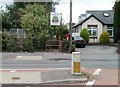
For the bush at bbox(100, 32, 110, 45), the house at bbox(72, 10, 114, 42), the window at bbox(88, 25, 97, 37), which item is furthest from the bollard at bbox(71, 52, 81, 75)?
the window at bbox(88, 25, 97, 37)

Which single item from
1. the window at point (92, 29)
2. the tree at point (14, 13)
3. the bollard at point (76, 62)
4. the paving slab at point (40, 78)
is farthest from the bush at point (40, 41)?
the window at point (92, 29)

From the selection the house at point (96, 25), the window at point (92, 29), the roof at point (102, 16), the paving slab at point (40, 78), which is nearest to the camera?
the paving slab at point (40, 78)

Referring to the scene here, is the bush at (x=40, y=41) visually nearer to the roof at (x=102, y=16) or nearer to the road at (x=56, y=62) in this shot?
the road at (x=56, y=62)

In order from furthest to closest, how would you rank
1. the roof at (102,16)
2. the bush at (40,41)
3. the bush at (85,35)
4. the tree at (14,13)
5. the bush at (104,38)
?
the tree at (14,13)
the roof at (102,16)
the bush at (104,38)
the bush at (85,35)
the bush at (40,41)

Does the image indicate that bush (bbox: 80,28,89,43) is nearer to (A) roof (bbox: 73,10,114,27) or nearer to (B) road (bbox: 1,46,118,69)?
(A) roof (bbox: 73,10,114,27)

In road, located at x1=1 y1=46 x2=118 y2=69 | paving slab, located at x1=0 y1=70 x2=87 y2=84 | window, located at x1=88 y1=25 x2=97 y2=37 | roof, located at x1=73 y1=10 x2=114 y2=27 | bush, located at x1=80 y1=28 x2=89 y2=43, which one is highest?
roof, located at x1=73 y1=10 x2=114 y2=27

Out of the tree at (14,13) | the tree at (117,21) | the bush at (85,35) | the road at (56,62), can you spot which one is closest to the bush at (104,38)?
the tree at (117,21)

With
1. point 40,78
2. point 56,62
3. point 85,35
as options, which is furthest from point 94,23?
point 40,78

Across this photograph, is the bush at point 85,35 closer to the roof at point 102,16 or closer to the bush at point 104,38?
the bush at point 104,38

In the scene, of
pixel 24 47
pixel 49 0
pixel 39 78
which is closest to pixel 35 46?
pixel 24 47

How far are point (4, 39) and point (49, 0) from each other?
77.1 ft

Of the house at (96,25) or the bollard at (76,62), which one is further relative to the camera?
the house at (96,25)

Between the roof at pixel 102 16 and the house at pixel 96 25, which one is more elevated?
the roof at pixel 102 16

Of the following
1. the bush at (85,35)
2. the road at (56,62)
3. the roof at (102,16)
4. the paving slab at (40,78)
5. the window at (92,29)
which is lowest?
the road at (56,62)
